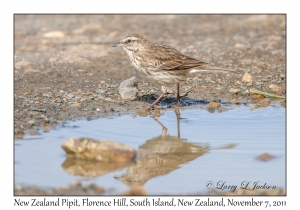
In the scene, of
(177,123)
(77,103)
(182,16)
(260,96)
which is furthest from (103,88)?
(182,16)

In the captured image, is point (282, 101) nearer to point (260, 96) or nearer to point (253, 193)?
point (260, 96)

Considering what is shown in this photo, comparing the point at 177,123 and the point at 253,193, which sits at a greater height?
the point at 177,123

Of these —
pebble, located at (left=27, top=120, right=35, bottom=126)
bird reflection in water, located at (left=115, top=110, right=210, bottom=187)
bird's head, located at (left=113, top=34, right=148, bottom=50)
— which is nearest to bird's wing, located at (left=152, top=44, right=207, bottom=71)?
bird's head, located at (left=113, top=34, right=148, bottom=50)

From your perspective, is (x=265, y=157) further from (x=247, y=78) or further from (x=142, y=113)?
(x=247, y=78)

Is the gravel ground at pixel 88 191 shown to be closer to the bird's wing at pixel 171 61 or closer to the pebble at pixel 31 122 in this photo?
the pebble at pixel 31 122

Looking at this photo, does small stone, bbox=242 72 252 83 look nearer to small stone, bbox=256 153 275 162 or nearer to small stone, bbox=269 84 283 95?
small stone, bbox=269 84 283 95

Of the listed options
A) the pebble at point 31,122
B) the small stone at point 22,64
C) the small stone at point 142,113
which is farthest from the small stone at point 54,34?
the pebble at point 31,122

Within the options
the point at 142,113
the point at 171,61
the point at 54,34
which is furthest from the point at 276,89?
the point at 54,34

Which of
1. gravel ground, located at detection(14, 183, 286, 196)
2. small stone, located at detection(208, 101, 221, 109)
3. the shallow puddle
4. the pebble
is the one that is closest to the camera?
gravel ground, located at detection(14, 183, 286, 196)
